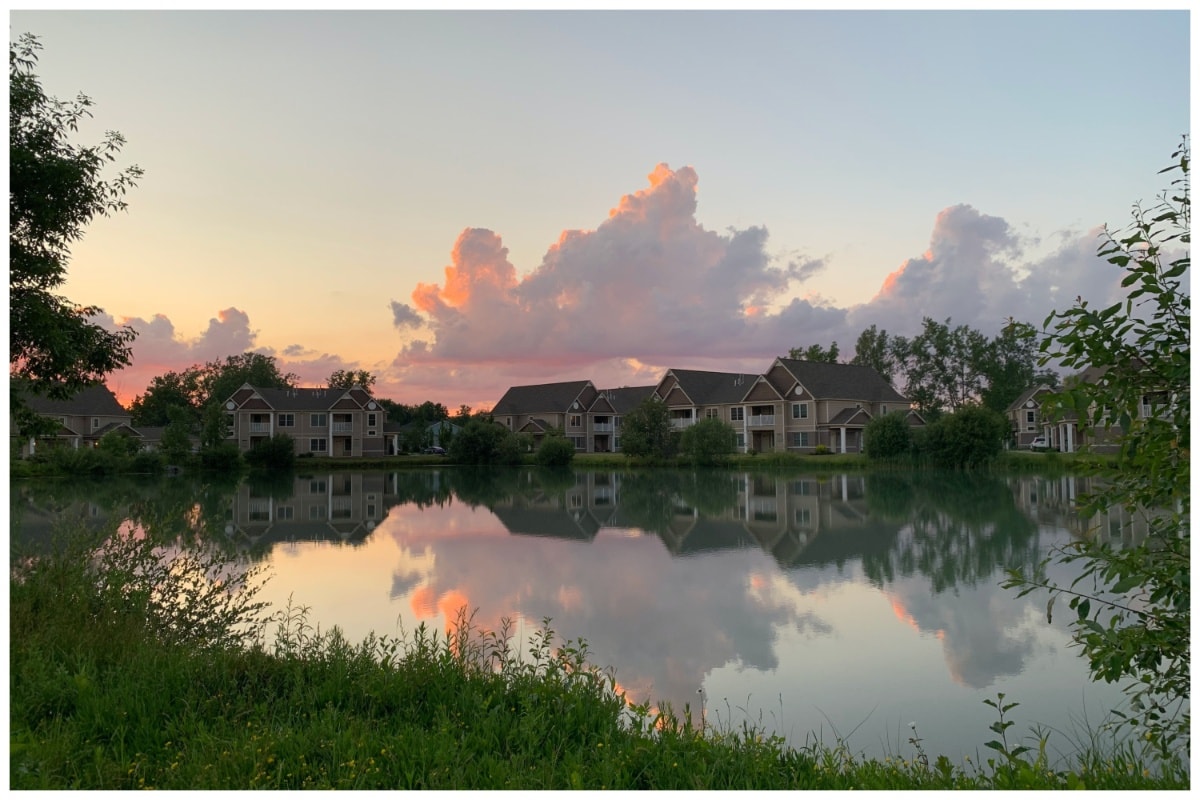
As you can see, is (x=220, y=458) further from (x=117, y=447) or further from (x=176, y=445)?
(x=117, y=447)

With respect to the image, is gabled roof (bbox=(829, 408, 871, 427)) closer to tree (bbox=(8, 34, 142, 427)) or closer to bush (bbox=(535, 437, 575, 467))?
bush (bbox=(535, 437, 575, 467))

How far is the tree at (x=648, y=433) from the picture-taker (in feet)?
199

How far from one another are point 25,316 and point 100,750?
7188 millimetres

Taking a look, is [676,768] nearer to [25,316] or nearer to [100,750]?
[100,750]

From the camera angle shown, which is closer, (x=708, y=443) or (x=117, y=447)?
(x=117, y=447)

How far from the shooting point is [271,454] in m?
59.2

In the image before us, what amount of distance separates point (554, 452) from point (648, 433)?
23.6 ft

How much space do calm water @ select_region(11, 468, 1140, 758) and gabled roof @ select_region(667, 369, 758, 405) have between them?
38966mm

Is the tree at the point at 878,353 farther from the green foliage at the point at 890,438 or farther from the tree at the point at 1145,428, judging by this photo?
the tree at the point at 1145,428

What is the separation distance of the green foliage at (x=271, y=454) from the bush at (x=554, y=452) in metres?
18.2

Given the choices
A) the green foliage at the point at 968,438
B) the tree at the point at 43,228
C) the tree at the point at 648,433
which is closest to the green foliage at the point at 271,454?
the tree at the point at 648,433

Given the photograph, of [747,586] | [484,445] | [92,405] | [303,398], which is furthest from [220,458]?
[747,586]

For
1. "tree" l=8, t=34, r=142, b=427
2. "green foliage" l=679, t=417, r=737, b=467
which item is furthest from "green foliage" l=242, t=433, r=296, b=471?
"tree" l=8, t=34, r=142, b=427

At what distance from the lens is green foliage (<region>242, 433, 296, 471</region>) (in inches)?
2324
